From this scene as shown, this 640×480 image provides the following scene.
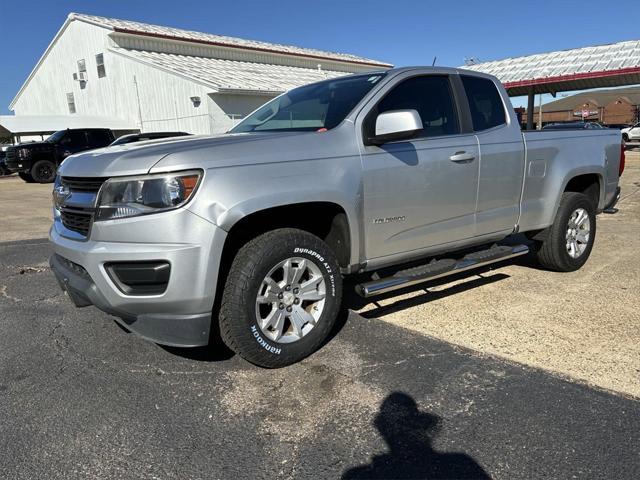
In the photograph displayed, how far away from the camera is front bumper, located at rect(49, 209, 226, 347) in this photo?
2.91 m

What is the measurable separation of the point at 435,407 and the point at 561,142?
3.27 metres

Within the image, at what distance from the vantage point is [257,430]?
2760 millimetres

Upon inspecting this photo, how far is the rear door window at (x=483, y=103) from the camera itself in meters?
4.55

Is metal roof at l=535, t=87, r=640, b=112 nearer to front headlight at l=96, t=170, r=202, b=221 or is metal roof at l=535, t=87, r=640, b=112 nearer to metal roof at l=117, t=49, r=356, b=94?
metal roof at l=117, t=49, r=356, b=94

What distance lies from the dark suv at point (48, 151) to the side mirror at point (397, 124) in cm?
1726

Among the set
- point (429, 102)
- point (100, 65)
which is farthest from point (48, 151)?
point (429, 102)

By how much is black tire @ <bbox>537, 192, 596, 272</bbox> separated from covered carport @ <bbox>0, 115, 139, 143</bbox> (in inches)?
927

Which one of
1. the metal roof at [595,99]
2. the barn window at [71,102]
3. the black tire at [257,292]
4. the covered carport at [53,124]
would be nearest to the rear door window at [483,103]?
the black tire at [257,292]

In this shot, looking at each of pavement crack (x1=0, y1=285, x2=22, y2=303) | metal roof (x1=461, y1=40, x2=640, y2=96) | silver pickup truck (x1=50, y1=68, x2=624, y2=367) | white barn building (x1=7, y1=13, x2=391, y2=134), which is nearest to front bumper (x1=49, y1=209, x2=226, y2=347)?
silver pickup truck (x1=50, y1=68, x2=624, y2=367)

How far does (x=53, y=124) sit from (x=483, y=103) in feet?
88.1

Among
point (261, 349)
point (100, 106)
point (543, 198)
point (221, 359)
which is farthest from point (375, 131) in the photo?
point (100, 106)

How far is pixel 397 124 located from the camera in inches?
139

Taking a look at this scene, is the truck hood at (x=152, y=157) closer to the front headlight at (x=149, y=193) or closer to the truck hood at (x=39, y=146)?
the front headlight at (x=149, y=193)

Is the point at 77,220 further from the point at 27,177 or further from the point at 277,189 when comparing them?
the point at 27,177
